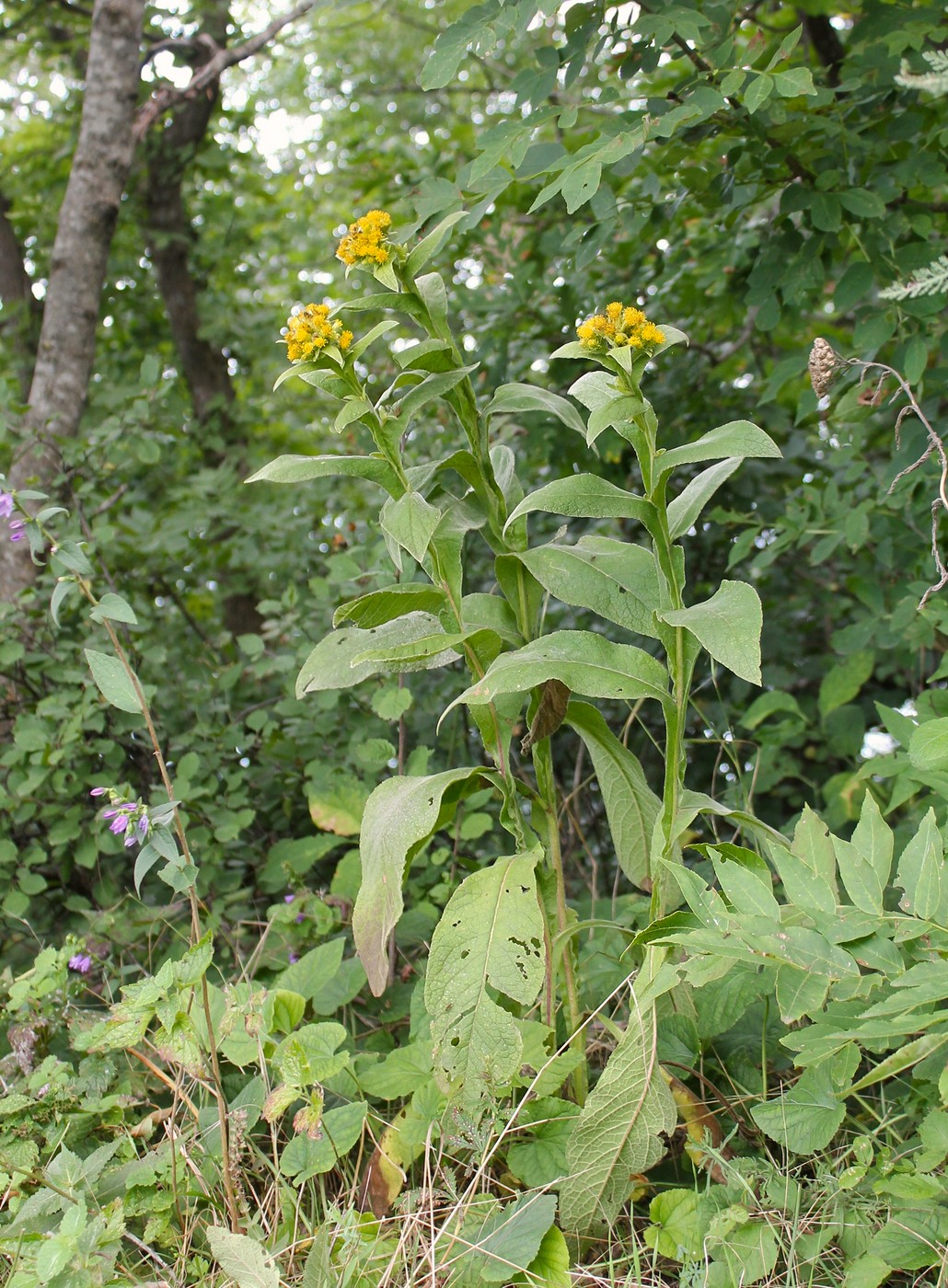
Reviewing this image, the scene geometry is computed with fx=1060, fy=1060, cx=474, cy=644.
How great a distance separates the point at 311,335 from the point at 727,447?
0.55 meters

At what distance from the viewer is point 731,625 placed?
1241 millimetres

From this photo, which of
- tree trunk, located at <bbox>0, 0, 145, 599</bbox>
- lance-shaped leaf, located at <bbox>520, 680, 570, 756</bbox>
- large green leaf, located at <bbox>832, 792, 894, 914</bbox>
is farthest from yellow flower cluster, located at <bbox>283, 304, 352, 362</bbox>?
tree trunk, located at <bbox>0, 0, 145, 599</bbox>

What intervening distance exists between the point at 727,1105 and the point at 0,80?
502 centimetres

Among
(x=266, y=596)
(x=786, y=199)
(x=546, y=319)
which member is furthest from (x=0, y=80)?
(x=786, y=199)

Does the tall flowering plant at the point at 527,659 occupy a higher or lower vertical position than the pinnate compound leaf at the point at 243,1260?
higher

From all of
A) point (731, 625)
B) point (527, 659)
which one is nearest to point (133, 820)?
point (527, 659)

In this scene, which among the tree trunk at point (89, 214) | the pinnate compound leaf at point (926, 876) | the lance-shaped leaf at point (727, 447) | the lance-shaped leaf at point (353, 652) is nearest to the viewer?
the pinnate compound leaf at point (926, 876)

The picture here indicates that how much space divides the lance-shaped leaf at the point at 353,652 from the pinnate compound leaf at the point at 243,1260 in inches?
27.6

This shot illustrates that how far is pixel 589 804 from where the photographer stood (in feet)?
9.18

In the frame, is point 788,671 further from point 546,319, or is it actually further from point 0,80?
point 0,80

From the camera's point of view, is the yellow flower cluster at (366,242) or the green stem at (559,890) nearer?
the yellow flower cluster at (366,242)

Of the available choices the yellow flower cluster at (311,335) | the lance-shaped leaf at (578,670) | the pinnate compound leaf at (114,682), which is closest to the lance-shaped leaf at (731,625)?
the lance-shaped leaf at (578,670)

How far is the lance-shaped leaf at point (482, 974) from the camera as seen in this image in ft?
4.48

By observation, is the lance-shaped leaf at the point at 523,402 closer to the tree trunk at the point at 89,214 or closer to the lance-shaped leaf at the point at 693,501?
the lance-shaped leaf at the point at 693,501
